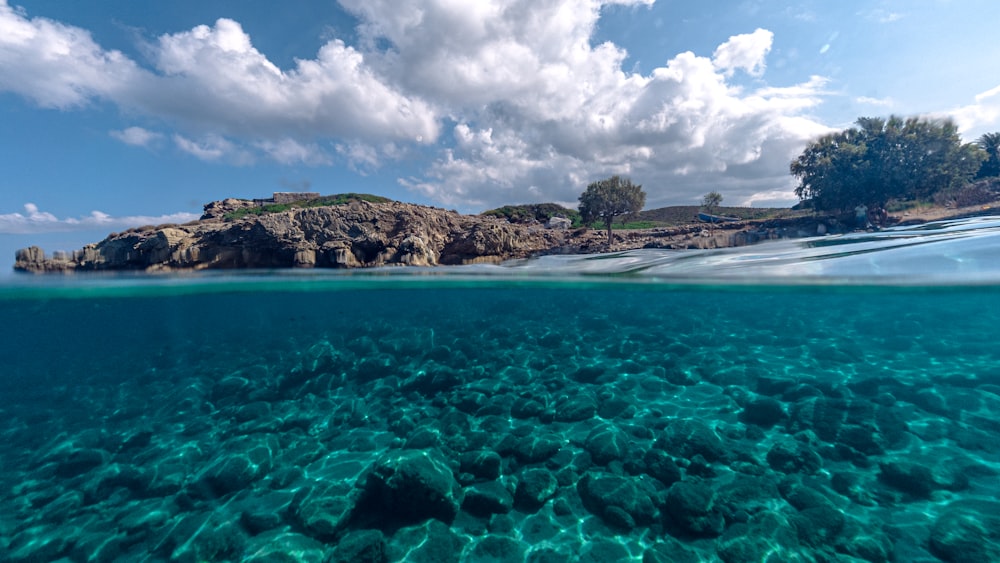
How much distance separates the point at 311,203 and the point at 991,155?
264 feet

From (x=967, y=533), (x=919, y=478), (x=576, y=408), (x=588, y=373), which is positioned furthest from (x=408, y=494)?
(x=919, y=478)

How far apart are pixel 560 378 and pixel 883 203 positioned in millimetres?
37779

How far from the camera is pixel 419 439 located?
26.8 ft

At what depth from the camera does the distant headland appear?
30484 millimetres

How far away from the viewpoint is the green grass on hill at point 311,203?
43656mm

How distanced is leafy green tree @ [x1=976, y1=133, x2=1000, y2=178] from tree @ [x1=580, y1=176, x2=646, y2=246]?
117 ft

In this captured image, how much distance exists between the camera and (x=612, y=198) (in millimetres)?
36938

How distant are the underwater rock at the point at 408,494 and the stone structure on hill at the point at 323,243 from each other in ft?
80.3

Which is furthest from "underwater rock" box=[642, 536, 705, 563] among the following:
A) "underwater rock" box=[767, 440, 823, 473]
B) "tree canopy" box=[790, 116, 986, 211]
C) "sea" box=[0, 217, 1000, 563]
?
"tree canopy" box=[790, 116, 986, 211]

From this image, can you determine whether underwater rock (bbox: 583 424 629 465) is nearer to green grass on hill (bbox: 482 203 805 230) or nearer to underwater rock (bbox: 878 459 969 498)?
underwater rock (bbox: 878 459 969 498)

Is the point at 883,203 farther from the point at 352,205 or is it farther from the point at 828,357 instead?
the point at 352,205

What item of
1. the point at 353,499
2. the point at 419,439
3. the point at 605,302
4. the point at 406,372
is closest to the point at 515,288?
the point at 605,302

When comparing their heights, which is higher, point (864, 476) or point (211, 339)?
point (211, 339)

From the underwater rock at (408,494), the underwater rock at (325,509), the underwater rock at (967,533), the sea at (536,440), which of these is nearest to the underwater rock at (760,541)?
the sea at (536,440)
